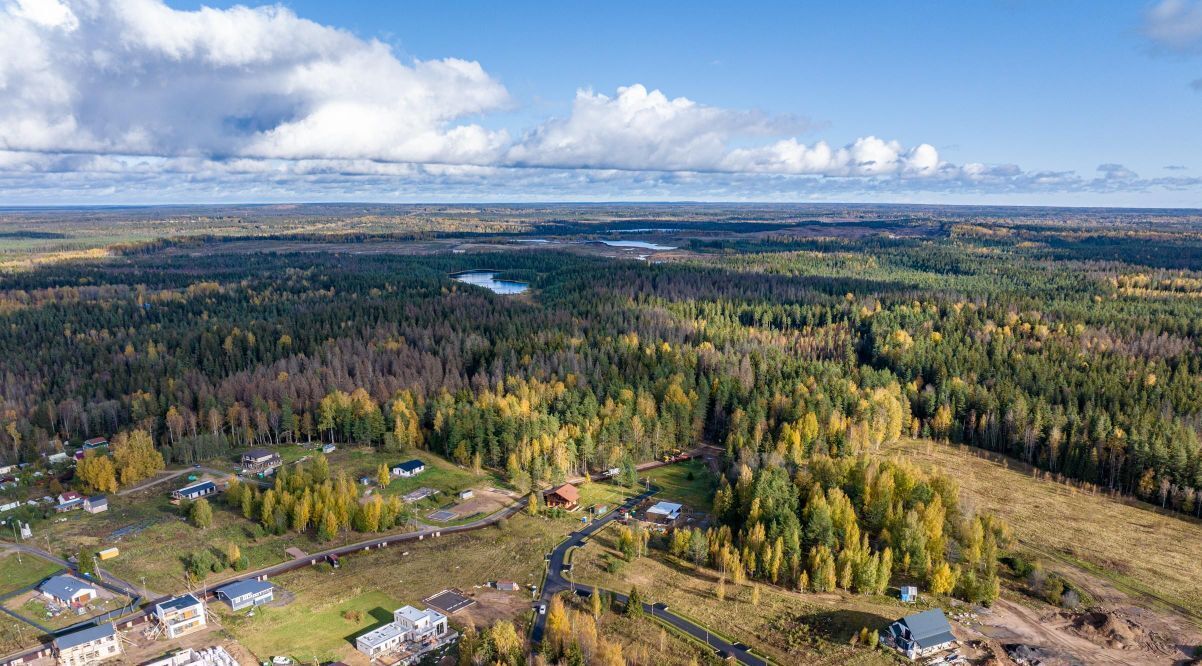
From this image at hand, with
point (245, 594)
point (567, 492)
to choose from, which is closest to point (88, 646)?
point (245, 594)

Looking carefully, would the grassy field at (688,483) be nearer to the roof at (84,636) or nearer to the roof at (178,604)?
the roof at (178,604)

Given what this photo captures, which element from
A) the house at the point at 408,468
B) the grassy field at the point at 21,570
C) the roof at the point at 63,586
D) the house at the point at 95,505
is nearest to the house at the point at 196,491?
the house at the point at 95,505

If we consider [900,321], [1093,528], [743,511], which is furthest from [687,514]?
[900,321]

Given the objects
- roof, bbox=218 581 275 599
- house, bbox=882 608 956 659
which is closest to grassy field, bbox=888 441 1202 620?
house, bbox=882 608 956 659

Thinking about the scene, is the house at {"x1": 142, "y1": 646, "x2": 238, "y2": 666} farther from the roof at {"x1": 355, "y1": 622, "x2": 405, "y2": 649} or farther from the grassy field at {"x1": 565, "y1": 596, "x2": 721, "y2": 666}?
the grassy field at {"x1": 565, "y1": 596, "x2": 721, "y2": 666}

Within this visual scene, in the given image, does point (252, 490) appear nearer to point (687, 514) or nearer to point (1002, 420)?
point (687, 514)
